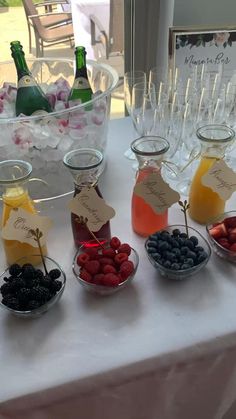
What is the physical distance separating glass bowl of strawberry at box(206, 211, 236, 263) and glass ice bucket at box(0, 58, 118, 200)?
29 cm

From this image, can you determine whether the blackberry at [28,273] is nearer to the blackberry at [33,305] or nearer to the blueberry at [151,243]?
the blackberry at [33,305]

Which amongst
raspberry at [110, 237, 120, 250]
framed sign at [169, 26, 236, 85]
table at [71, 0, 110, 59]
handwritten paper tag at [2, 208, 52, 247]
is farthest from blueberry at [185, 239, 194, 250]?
table at [71, 0, 110, 59]

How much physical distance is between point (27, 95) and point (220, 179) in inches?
18.4

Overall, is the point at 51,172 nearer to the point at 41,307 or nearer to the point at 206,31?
the point at 41,307

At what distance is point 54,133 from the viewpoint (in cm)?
76

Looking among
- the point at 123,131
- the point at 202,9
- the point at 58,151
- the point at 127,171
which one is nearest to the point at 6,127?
the point at 58,151

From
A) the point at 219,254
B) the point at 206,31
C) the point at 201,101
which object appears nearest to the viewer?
the point at 219,254

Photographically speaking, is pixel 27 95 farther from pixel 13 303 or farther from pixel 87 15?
pixel 87 15

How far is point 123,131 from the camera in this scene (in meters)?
1.08

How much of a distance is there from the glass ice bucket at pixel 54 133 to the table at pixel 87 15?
4.75ft

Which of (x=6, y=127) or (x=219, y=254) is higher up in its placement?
(x=6, y=127)

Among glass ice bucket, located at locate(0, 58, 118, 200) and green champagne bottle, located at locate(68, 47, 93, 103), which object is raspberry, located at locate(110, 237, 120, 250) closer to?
glass ice bucket, located at locate(0, 58, 118, 200)

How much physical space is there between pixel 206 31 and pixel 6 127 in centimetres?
61

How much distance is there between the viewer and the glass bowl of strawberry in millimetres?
649
